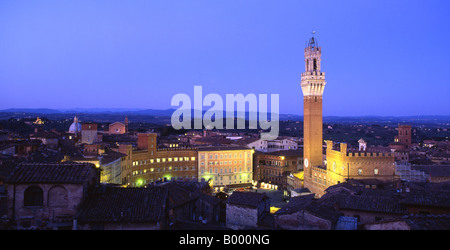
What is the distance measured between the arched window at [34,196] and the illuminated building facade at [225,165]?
4929 cm

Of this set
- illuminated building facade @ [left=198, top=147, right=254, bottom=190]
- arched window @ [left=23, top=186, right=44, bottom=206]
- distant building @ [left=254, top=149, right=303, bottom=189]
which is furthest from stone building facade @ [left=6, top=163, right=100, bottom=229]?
distant building @ [left=254, top=149, right=303, bottom=189]

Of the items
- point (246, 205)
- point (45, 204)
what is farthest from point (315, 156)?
point (45, 204)

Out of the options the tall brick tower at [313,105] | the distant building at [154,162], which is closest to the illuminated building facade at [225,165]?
the distant building at [154,162]

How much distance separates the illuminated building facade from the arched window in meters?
49.3

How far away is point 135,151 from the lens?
5975 cm

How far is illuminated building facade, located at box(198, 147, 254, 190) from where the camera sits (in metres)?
65.4

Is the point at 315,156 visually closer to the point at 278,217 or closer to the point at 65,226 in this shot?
the point at 278,217

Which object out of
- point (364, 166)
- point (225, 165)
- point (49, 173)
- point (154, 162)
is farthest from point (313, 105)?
point (49, 173)

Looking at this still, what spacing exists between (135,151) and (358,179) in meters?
33.7

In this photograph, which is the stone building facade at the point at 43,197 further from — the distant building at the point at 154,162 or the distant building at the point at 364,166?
the distant building at the point at 154,162

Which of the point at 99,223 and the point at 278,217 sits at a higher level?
the point at 99,223

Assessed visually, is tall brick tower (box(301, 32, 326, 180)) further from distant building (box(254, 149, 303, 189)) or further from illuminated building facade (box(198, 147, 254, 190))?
illuminated building facade (box(198, 147, 254, 190))

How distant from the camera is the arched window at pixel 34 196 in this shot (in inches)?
611
